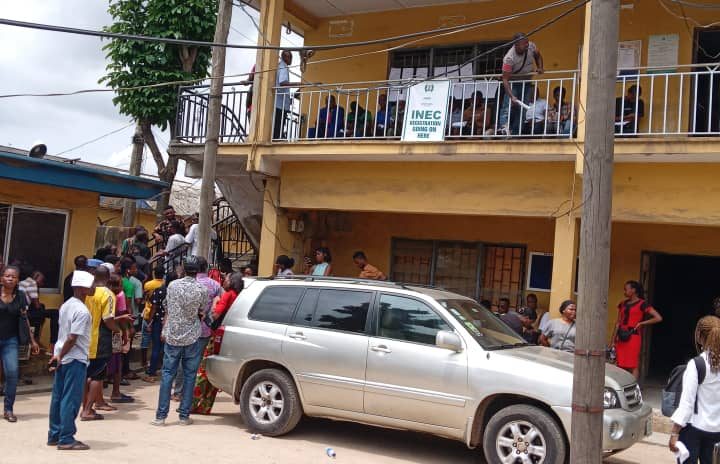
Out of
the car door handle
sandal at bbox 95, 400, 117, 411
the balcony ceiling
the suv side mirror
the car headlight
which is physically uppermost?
the balcony ceiling

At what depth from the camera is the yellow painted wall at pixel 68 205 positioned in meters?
10.4

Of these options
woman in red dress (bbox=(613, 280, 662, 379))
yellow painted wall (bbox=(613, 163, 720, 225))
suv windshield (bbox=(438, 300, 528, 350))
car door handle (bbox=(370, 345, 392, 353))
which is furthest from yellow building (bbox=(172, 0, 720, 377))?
car door handle (bbox=(370, 345, 392, 353))

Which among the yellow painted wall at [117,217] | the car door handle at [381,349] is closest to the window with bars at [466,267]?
the car door handle at [381,349]

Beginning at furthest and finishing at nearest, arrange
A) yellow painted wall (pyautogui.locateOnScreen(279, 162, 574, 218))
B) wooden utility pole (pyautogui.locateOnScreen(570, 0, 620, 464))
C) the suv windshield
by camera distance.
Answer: yellow painted wall (pyautogui.locateOnScreen(279, 162, 574, 218)) < the suv windshield < wooden utility pole (pyautogui.locateOnScreen(570, 0, 620, 464))

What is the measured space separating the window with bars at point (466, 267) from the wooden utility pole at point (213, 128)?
463 centimetres

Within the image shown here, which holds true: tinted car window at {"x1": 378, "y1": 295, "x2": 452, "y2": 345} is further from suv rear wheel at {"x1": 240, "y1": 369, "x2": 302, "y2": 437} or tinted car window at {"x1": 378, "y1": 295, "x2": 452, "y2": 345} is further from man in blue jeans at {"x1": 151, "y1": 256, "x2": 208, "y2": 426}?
man in blue jeans at {"x1": 151, "y1": 256, "x2": 208, "y2": 426}

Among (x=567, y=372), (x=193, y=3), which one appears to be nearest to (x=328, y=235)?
(x=193, y=3)

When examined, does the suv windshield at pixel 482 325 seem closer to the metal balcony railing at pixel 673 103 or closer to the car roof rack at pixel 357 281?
the car roof rack at pixel 357 281

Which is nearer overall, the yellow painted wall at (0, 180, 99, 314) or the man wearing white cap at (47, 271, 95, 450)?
the man wearing white cap at (47, 271, 95, 450)

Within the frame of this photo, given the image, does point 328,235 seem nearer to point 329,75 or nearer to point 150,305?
point 329,75

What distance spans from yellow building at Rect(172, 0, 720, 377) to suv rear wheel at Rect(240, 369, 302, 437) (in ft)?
14.9

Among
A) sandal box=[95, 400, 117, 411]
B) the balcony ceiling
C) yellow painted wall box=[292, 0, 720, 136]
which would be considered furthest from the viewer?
the balcony ceiling

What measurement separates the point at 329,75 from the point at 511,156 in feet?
17.4

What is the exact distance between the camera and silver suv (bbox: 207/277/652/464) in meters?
6.32
